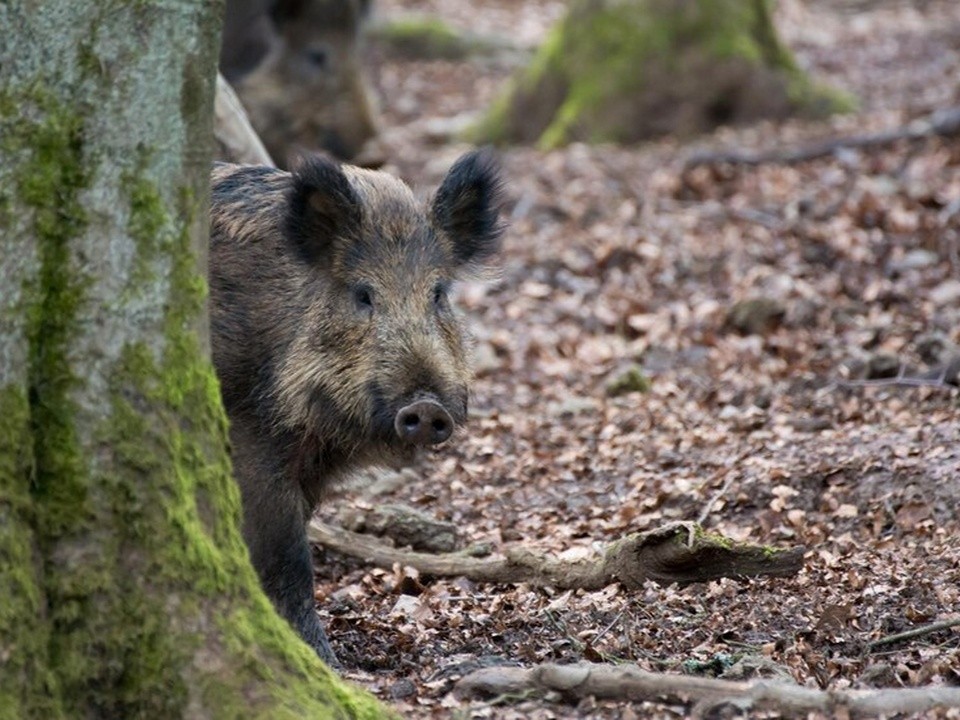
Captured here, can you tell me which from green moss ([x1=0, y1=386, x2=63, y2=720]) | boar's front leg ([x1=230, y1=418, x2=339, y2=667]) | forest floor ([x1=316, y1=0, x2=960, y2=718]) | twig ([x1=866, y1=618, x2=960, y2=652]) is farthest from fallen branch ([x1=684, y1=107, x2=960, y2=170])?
green moss ([x1=0, y1=386, x2=63, y2=720])

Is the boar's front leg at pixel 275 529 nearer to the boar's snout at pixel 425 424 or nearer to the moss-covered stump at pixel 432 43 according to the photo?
the boar's snout at pixel 425 424

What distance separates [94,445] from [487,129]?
13.8m

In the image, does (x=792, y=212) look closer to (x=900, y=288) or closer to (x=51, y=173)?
(x=900, y=288)

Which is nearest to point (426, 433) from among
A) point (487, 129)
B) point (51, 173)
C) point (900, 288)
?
point (51, 173)

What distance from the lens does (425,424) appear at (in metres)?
5.68

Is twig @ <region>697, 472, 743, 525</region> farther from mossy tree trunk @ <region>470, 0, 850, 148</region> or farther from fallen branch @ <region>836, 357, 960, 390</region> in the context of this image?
mossy tree trunk @ <region>470, 0, 850, 148</region>

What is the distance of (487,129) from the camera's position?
17.6 m

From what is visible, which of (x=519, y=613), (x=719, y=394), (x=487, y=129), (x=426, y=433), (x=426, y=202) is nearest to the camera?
(x=426, y=433)

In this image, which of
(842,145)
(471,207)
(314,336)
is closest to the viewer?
(314,336)

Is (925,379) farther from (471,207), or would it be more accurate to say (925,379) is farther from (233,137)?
(233,137)

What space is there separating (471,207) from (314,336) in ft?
3.47

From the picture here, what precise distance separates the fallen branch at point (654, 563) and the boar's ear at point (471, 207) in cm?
138

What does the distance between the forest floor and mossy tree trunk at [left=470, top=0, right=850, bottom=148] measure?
0.39 m

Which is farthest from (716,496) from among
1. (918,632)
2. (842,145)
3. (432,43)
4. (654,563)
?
(432,43)
